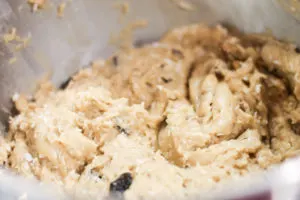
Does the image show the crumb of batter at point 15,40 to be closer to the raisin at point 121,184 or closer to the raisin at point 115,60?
the raisin at point 115,60

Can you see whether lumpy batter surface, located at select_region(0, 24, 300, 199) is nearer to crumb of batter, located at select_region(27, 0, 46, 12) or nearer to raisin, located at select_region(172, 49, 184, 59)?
raisin, located at select_region(172, 49, 184, 59)

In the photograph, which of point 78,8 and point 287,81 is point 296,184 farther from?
point 78,8

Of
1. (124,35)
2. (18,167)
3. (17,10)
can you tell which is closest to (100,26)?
(124,35)

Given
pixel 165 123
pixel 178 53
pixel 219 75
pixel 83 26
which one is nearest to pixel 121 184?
pixel 165 123

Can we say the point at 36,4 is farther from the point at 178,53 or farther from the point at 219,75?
the point at 219,75

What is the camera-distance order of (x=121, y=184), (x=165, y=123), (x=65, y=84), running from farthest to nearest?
(x=65, y=84) → (x=165, y=123) → (x=121, y=184)

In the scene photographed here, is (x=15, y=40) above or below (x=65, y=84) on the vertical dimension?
above

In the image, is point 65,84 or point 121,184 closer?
point 121,184
